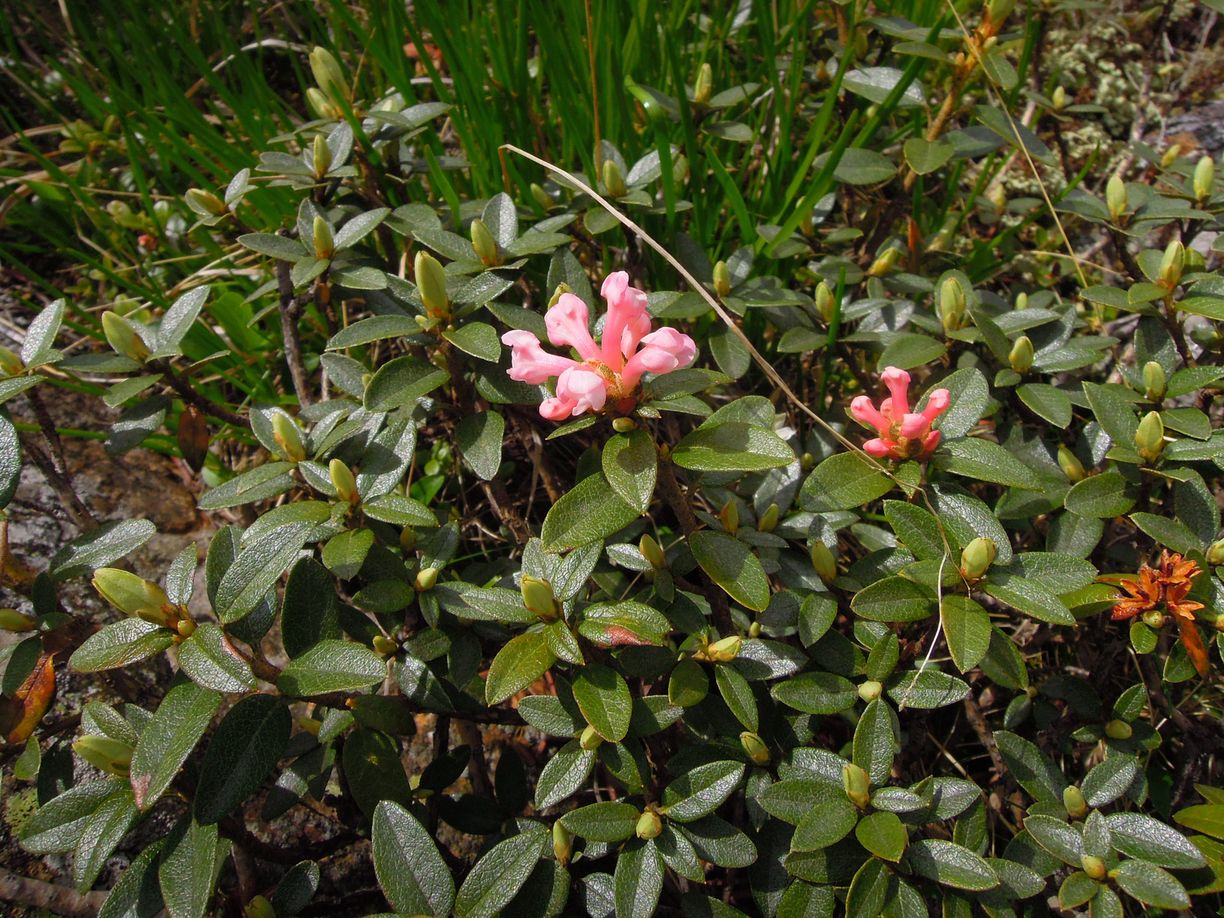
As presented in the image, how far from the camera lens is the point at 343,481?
131 cm

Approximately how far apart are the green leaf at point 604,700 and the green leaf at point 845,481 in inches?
17.0

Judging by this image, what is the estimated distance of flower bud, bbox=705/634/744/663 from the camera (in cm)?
125

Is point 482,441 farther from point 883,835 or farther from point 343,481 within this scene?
point 883,835

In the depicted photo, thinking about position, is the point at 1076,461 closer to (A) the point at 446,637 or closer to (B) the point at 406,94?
(A) the point at 446,637

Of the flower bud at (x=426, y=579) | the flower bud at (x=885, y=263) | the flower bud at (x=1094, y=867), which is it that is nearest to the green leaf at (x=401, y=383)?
the flower bud at (x=426, y=579)

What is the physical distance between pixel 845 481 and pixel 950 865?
554 millimetres

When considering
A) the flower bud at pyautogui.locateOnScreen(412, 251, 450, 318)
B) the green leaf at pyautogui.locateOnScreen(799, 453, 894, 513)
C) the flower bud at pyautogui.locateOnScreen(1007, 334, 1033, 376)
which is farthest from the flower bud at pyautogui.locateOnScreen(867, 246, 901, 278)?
the flower bud at pyautogui.locateOnScreen(412, 251, 450, 318)

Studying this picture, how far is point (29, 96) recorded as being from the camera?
9.45 ft

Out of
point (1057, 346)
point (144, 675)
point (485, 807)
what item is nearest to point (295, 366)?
point (144, 675)

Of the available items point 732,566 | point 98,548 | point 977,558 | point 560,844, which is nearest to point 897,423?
point 977,558

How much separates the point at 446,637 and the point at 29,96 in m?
2.78

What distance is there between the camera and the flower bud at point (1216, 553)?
4.13 feet

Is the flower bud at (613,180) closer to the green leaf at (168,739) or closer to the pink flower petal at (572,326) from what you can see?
the pink flower petal at (572,326)

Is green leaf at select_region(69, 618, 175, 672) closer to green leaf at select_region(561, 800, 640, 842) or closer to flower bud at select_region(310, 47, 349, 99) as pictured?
green leaf at select_region(561, 800, 640, 842)
